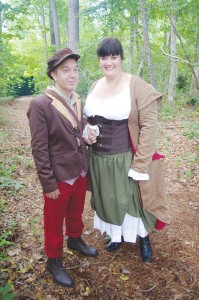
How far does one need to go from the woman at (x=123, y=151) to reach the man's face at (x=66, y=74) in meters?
0.33

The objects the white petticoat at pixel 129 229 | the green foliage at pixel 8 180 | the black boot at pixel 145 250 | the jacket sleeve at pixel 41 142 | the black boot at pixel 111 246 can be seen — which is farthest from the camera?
the green foliage at pixel 8 180

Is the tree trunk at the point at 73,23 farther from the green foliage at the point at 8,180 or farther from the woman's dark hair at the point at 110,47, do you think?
the woman's dark hair at the point at 110,47

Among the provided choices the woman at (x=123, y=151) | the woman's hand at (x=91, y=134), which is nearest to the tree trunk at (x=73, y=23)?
the woman at (x=123, y=151)

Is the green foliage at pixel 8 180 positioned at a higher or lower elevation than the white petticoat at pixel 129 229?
lower

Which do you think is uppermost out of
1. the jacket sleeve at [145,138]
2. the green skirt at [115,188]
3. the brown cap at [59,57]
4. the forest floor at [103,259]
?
the brown cap at [59,57]

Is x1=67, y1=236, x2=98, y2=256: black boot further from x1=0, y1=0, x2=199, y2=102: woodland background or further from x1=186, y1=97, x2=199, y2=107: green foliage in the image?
x1=186, y1=97, x2=199, y2=107: green foliage

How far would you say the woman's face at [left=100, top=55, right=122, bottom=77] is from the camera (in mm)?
2408

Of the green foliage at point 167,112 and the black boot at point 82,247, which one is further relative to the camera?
the green foliage at point 167,112

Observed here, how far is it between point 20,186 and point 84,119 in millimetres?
2351

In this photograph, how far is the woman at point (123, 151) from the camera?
2.41 metres

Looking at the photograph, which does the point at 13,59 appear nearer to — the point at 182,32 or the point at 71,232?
the point at 182,32

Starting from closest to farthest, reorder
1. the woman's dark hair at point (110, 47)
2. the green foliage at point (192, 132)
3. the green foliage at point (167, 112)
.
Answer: the woman's dark hair at point (110, 47) → the green foliage at point (192, 132) → the green foliage at point (167, 112)

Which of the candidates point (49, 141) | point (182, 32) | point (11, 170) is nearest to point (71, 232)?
point (49, 141)

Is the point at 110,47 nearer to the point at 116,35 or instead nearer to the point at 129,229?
the point at 129,229
